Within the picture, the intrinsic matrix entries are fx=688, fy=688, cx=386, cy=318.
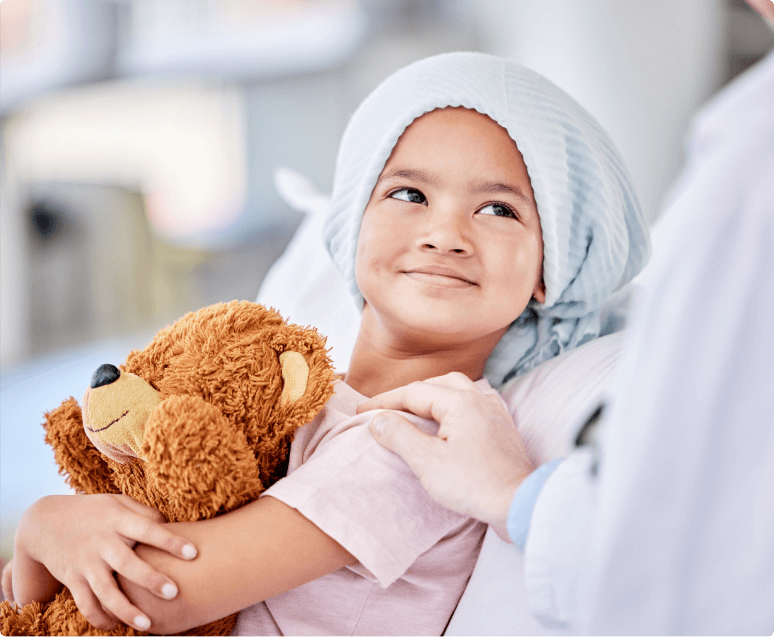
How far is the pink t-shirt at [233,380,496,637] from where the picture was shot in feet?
1.90

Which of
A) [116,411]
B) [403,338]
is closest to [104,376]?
[116,411]

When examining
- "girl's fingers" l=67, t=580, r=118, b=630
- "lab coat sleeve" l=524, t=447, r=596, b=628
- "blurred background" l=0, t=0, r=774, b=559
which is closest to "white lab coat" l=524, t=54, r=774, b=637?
"lab coat sleeve" l=524, t=447, r=596, b=628

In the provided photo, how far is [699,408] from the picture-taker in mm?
368

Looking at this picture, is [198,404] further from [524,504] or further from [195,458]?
[524,504]

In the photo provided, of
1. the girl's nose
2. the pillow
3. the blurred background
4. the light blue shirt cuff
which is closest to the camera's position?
the light blue shirt cuff

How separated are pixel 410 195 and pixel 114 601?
50cm

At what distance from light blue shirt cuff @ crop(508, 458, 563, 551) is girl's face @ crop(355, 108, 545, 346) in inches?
9.9

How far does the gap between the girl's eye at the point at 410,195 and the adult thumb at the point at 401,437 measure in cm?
27

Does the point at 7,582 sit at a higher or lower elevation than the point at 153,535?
lower

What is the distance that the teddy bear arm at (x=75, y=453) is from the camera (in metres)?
0.64

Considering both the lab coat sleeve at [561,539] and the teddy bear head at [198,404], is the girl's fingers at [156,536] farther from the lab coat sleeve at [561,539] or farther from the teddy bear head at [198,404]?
the lab coat sleeve at [561,539]

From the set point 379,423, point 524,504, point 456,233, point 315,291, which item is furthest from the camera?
point 315,291

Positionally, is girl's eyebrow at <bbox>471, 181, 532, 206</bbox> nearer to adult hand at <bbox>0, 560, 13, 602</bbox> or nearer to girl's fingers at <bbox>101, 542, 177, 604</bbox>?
girl's fingers at <bbox>101, 542, 177, 604</bbox>

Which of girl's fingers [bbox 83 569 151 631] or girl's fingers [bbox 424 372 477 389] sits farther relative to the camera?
girl's fingers [bbox 424 372 477 389]
